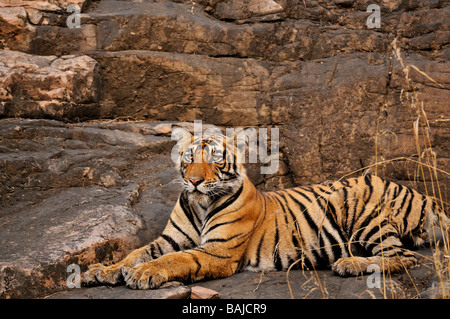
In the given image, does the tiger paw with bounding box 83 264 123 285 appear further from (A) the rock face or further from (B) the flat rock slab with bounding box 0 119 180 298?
(A) the rock face

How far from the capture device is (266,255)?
4750mm

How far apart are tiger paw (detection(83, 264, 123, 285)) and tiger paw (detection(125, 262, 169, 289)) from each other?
236mm

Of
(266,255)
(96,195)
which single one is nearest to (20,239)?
(96,195)

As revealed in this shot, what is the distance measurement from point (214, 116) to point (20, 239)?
3841 millimetres

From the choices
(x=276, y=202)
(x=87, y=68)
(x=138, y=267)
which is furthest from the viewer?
(x=87, y=68)

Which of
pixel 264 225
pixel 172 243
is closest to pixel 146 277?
pixel 172 243

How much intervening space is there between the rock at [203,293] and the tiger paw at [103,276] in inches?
29.1

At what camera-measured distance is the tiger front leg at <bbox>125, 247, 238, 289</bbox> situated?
12.8ft

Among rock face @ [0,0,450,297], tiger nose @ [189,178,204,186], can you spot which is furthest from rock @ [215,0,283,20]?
tiger nose @ [189,178,204,186]

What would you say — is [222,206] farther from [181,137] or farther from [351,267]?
[351,267]

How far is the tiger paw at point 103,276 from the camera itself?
4.17 meters

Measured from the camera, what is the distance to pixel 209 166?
184 inches

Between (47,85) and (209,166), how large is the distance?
131 inches

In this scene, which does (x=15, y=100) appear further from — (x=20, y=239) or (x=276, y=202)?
(x=276, y=202)
